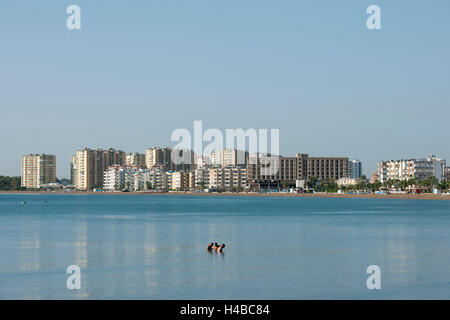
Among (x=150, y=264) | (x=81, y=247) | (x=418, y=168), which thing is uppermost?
(x=418, y=168)

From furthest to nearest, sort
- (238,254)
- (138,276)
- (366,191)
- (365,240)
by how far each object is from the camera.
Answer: (366,191), (365,240), (238,254), (138,276)

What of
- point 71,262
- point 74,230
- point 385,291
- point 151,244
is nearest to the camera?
point 385,291

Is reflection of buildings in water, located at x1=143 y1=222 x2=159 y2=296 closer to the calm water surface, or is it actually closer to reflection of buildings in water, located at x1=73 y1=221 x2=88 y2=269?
the calm water surface

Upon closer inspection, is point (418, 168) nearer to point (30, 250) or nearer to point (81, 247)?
point (81, 247)

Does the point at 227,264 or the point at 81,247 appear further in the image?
the point at 81,247

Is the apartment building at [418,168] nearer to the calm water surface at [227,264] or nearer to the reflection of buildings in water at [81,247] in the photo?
the calm water surface at [227,264]

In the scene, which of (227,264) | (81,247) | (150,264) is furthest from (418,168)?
(150,264)

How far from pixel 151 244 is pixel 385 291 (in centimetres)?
1708

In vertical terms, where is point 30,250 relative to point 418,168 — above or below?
below

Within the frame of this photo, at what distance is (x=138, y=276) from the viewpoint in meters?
24.2

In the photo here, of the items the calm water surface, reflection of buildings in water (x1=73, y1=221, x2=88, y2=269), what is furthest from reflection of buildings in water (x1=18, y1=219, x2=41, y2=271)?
reflection of buildings in water (x1=73, y1=221, x2=88, y2=269)
